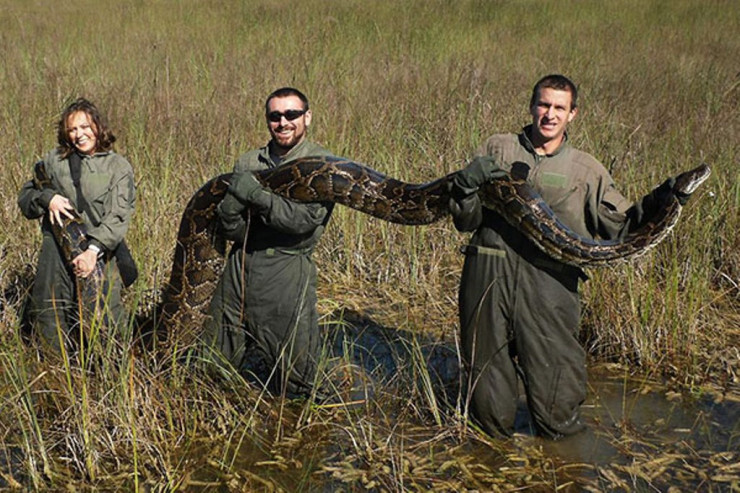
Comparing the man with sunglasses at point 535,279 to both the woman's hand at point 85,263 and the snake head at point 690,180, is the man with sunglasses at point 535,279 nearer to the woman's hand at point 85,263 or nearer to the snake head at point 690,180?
the snake head at point 690,180

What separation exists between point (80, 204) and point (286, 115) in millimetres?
1734

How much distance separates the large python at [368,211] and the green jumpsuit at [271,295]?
0.15 metres

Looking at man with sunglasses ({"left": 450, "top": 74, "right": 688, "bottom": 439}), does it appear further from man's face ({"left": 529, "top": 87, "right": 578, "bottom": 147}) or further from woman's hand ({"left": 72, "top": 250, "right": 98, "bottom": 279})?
woman's hand ({"left": 72, "top": 250, "right": 98, "bottom": 279})

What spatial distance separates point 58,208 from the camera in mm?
4875

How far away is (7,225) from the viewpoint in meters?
6.75

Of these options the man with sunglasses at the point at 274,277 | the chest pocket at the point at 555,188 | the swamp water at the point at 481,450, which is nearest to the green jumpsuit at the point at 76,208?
the man with sunglasses at the point at 274,277

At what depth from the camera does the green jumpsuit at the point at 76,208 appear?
505cm

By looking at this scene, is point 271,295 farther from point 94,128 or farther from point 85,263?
point 94,128

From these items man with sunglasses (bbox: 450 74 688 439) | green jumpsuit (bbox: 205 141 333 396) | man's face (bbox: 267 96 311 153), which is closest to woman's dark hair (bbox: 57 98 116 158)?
green jumpsuit (bbox: 205 141 333 396)

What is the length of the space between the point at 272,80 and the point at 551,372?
698 cm

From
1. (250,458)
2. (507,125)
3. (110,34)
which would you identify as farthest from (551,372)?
(110,34)

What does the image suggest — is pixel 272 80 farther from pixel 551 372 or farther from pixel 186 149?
pixel 551 372

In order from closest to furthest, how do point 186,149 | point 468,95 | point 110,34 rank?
point 186,149 < point 468,95 < point 110,34

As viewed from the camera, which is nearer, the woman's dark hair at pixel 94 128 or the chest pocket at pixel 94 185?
the woman's dark hair at pixel 94 128
